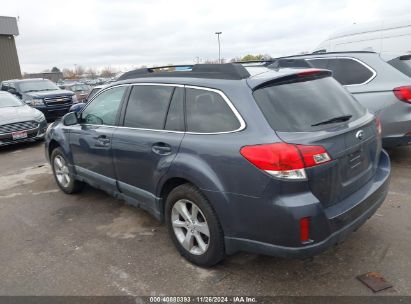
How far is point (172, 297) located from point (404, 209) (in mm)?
2819

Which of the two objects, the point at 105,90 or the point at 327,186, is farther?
the point at 105,90

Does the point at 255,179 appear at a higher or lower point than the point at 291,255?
higher

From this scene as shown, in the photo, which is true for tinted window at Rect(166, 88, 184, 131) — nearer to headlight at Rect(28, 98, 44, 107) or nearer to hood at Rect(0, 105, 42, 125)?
hood at Rect(0, 105, 42, 125)

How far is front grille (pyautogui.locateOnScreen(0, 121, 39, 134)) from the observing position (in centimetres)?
897

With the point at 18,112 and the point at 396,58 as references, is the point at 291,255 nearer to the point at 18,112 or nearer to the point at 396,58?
the point at 396,58

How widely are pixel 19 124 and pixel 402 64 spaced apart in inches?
327

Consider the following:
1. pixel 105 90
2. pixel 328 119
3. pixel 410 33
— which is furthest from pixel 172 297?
pixel 410 33

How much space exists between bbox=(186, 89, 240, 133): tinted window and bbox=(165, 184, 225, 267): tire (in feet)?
1.69

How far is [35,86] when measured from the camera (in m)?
14.7

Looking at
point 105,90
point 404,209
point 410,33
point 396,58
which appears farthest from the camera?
point 410,33

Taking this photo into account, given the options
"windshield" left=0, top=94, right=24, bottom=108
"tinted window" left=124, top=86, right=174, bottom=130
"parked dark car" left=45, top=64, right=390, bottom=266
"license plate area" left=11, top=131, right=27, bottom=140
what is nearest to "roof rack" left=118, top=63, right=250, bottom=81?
"parked dark car" left=45, top=64, right=390, bottom=266

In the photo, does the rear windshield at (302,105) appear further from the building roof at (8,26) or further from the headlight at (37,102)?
the building roof at (8,26)

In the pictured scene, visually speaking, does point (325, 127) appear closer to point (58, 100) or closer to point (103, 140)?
point (103, 140)

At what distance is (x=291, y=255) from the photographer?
2668 mm
